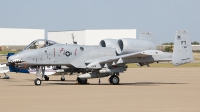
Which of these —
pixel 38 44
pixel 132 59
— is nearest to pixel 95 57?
pixel 132 59

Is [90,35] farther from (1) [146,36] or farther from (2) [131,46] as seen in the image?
(2) [131,46]

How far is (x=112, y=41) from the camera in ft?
95.2

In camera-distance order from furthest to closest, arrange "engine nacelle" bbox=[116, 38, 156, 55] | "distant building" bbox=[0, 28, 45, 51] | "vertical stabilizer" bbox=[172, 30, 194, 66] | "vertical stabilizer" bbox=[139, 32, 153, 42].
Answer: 1. "distant building" bbox=[0, 28, 45, 51]
2. "vertical stabilizer" bbox=[139, 32, 153, 42]
3. "engine nacelle" bbox=[116, 38, 156, 55]
4. "vertical stabilizer" bbox=[172, 30, 194, 66]

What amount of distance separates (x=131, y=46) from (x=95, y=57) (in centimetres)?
201

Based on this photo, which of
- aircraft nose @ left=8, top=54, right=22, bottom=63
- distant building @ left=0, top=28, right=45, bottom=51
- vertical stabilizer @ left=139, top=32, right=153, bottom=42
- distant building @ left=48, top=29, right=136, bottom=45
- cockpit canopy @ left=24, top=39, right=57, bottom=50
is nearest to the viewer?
aircraft nose @ left=8, top=54, right=22, bottom=63

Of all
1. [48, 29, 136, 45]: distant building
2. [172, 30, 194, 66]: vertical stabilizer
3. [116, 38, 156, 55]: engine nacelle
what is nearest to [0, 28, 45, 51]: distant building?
[48, 29, 136, 45]: distant building

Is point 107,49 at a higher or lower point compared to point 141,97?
higher

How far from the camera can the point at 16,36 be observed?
123 m

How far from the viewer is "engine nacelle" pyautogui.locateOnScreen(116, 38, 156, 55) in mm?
27188

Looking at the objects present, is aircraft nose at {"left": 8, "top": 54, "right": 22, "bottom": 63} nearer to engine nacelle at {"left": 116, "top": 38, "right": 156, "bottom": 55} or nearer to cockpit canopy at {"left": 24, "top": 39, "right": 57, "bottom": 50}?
cockpit canopy at {"left": 24, "top": 39, "right": 57, "bottom": 50}

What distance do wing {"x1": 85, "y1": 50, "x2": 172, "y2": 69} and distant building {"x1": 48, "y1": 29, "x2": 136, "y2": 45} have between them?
262 feet

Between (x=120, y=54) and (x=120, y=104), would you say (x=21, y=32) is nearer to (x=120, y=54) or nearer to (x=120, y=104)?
(x=120, y=54)

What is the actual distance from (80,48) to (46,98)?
9718mm

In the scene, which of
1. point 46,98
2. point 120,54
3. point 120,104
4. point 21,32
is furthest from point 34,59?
point 21,32
